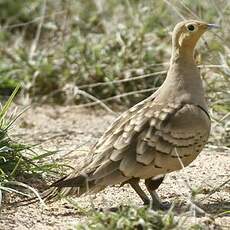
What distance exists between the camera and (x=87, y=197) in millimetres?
4891

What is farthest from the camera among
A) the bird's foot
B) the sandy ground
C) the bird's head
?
the bird's head

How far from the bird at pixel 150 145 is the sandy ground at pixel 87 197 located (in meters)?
0.14

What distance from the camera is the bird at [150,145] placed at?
444 cm

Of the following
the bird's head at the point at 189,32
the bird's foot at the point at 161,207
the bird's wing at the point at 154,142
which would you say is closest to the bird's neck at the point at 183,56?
the bird's head at the point at 189,32

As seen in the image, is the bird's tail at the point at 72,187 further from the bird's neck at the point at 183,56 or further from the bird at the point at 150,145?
the bird's neck at the point at 183,56

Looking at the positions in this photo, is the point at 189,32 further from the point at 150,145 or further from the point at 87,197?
the point at 87,197

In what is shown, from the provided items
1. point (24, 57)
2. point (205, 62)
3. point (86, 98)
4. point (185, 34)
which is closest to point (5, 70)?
point (24, 57)

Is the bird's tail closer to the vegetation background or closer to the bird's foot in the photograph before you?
the bird's foot

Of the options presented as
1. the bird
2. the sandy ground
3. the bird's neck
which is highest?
the bird's neck

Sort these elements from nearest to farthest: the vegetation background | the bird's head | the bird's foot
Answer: the bird's foot < the bird's head < the vegetation background

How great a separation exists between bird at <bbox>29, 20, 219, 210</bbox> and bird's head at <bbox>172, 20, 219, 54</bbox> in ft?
0.73

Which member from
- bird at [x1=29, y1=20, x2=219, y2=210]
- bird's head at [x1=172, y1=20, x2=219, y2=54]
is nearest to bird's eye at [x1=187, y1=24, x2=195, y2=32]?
bird's head at [x1=172, y1=20, x2=219, y2=54]

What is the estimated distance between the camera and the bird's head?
190 inches

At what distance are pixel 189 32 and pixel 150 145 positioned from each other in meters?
0.80
